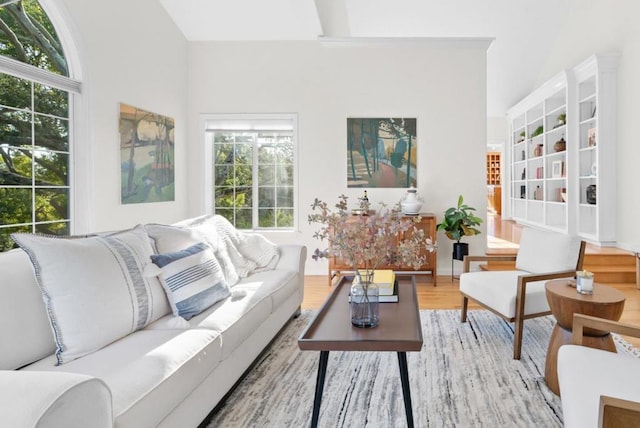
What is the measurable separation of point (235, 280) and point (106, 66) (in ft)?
8.35

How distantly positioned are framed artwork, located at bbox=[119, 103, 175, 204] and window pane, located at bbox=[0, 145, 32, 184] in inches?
35.4

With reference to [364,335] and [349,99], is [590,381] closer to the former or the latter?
[364,335]

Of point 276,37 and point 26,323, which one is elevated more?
point 276,37

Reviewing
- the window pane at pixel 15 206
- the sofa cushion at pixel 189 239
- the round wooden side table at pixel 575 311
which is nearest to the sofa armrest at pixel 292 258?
the sofa cushion at pixel 189 239

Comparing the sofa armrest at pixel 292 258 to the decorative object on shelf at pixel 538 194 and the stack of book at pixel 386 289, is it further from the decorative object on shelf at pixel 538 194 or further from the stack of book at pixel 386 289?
the decorative object on shelf at pixel 538 194

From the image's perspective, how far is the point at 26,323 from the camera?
1.69m

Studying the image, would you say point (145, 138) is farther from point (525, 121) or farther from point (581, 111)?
point (525, 121)

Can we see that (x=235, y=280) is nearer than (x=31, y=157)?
Yes

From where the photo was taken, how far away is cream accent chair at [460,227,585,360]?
9.18ft

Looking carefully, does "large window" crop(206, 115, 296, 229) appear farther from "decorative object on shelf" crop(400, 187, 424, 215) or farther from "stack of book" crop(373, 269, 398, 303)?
"stack of book" crop(373, 269, 398, 303)

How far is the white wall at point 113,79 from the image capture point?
3744 millimetres

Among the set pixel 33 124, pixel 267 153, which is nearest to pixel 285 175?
pixel 267 153

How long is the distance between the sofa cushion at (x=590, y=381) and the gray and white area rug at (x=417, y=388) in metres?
0.56

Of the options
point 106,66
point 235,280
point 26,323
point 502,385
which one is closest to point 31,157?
point 106,66
